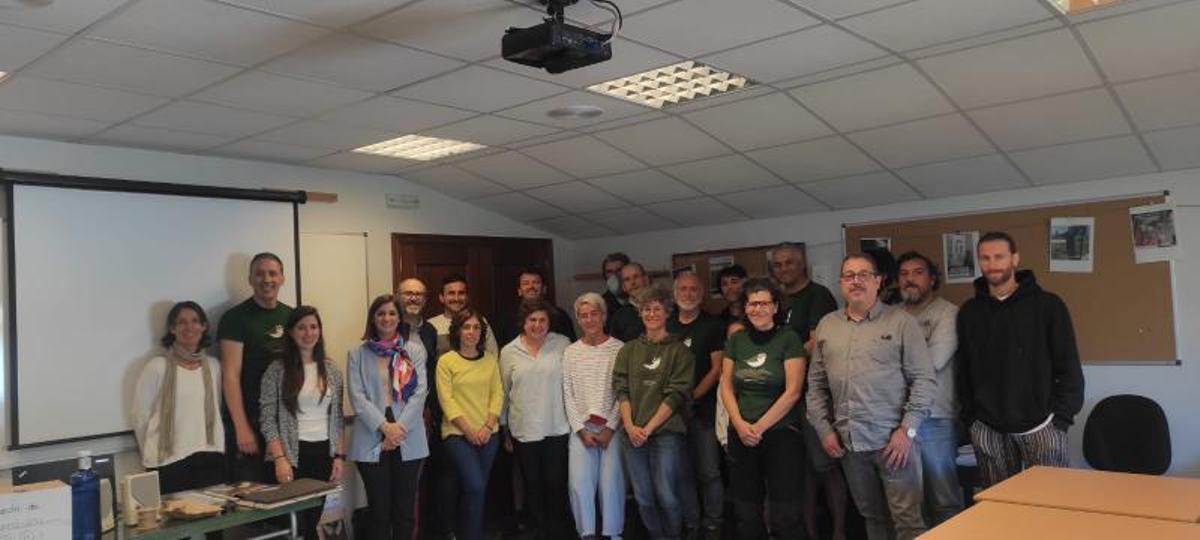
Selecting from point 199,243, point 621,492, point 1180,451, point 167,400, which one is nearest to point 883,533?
point 621,492

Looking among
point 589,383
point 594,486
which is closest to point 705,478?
point 594,486

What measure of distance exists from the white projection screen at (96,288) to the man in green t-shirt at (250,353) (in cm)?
26

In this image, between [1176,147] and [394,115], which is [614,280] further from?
[1176,147]

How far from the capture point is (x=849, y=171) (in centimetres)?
454

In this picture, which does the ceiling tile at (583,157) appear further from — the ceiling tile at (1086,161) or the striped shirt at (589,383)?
the ceiling tile at (1086,161)

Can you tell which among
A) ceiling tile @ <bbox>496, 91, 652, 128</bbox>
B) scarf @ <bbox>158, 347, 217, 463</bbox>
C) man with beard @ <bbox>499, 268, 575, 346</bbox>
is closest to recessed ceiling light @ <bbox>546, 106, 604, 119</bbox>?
ceiling tile @ <bbox>496, 91, 652, 128</bbox>

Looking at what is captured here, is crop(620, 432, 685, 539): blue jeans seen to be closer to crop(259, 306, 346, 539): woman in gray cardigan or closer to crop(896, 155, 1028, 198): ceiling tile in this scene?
crop(259, 306, 346, 539): woman in gray cardigan

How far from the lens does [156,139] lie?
161 inches

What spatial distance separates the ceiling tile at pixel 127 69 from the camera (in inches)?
111

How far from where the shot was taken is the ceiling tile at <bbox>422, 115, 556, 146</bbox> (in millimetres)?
4004

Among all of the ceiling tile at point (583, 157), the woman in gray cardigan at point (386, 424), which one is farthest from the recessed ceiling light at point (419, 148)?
the woman in gray cardigan at point (386, 424)

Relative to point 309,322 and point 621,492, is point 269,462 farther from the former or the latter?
point 621,492

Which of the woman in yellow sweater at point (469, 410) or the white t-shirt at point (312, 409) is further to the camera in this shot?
the woman in yellow sweater at point (469, 410)

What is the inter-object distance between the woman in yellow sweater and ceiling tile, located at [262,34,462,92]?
1462 mm
